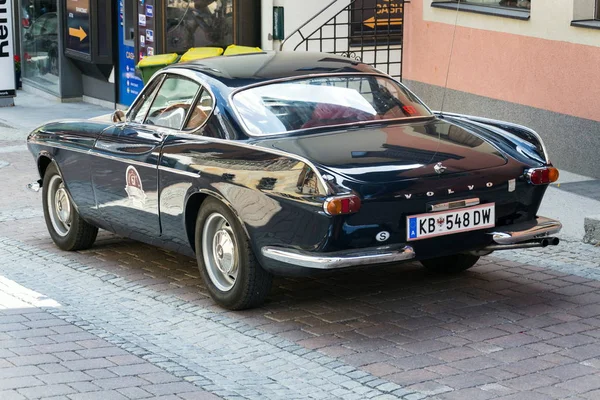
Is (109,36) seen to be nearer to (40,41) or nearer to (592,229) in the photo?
(40,41)

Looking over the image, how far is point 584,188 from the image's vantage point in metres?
10.7

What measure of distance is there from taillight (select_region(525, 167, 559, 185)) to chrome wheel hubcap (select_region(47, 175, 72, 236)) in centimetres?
375

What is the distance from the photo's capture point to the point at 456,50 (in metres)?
13.0

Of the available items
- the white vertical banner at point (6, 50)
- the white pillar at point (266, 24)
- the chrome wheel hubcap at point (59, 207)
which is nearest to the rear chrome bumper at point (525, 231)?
the chrome wheel hubcap at point (59, 207)

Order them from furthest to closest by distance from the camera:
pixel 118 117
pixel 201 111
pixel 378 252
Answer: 1. pixel 118 117
2. pixel 201 111
3. pixel 378 252

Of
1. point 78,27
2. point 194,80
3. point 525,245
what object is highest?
point 194,80

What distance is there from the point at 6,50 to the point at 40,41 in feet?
6.55

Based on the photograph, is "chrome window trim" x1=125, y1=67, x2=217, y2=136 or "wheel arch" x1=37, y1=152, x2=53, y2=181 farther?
"wheel arch" x1=37, y1=152, x2=53, y2=181

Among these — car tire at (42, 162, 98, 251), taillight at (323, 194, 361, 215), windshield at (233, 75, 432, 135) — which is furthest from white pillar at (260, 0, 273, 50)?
taillight at (323, 194, 361, 215)

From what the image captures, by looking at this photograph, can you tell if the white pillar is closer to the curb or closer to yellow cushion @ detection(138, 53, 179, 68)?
yellow cushion @ detection(138, 53, 179, 68)

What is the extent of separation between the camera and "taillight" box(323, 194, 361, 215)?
6.20 meters

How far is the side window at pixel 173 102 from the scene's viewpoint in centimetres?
764

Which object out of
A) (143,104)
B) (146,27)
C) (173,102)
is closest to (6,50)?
(146,27)

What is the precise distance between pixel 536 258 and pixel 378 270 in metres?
1.18
